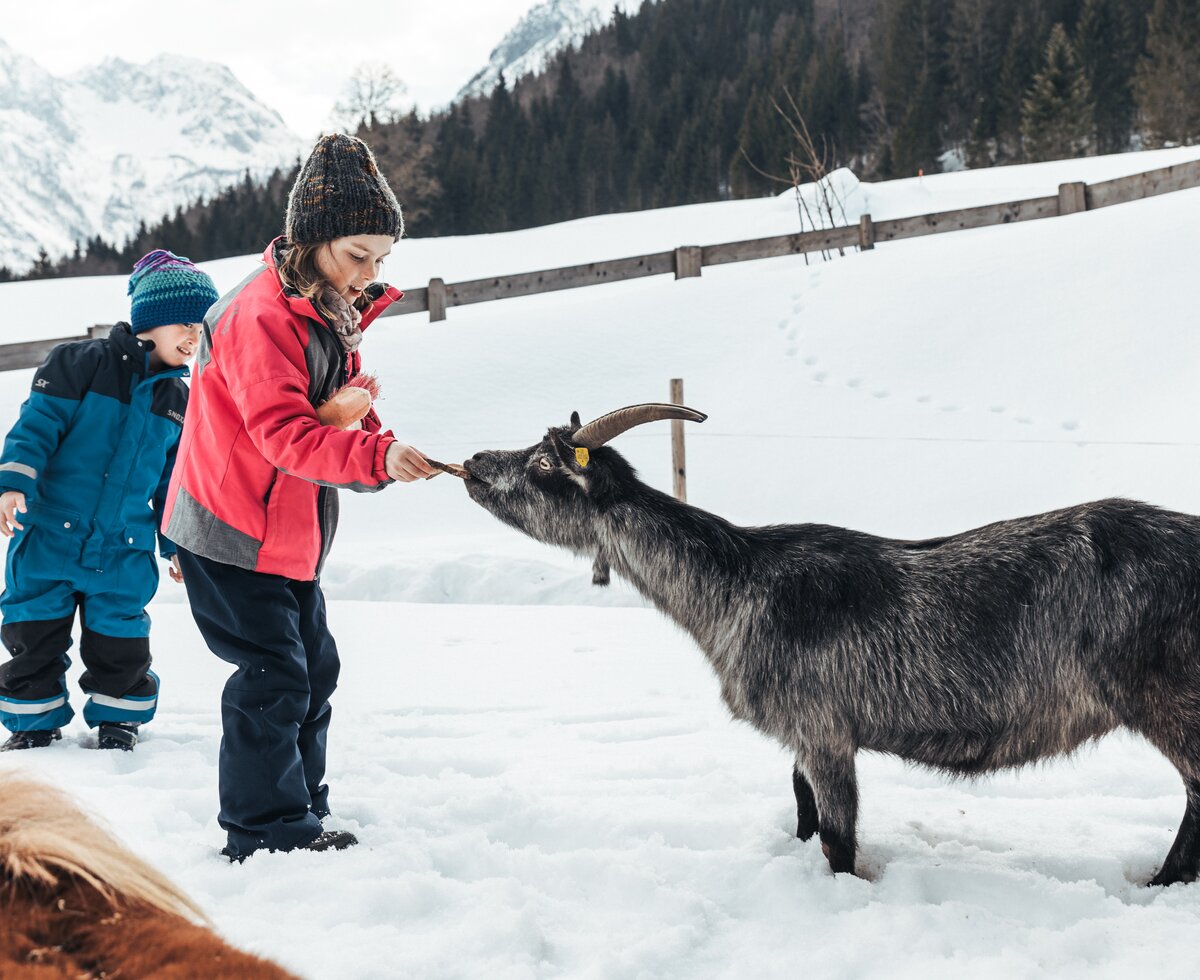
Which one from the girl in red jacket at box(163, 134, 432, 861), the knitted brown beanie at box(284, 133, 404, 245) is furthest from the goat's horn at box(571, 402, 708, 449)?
the knitted brown beanie at box(284, 133, 404, 245)

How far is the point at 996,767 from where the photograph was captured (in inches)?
109

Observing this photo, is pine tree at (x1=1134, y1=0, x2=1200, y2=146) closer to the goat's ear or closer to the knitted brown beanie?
the goat's ear

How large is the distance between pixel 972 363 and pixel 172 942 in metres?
10.9

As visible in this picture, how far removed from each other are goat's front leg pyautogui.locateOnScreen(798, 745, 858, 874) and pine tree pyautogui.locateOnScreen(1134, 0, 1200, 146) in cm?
4445

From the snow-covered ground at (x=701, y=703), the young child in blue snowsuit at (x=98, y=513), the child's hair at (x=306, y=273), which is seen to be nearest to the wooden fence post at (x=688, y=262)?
the snow-covered ground at (x=701, y=703)

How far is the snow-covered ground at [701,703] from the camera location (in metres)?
2.42

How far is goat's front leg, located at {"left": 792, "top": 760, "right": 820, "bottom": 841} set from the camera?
119 inches

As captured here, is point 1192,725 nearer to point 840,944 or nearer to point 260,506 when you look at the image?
point 840,944

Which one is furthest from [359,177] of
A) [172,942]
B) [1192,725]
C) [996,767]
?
[1192,725]

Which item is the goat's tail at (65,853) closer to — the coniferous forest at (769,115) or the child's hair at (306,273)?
the child's hair at (306,273)

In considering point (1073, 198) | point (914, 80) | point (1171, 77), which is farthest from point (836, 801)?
point (914, 80)

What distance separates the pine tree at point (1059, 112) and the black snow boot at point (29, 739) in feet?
153

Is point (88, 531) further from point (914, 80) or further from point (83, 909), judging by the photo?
point (914, 80)

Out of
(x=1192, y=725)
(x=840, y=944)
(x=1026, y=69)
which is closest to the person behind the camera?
(x=840, y=944)
